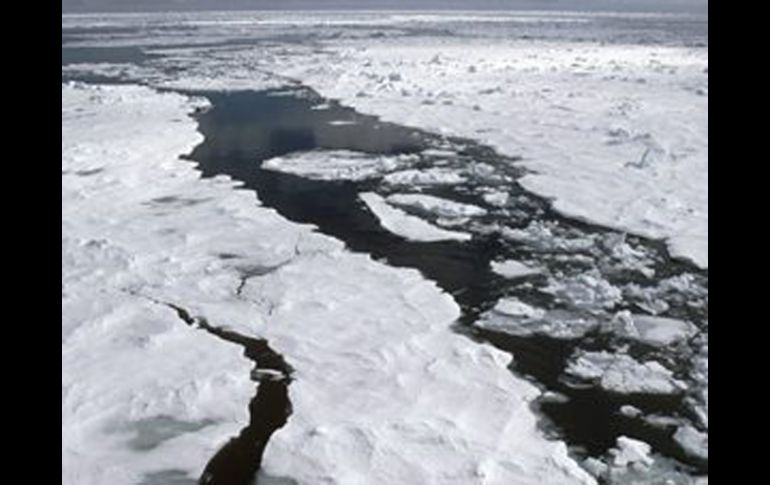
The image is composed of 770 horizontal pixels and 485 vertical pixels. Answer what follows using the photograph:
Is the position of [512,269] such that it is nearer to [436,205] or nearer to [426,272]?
[426,272]

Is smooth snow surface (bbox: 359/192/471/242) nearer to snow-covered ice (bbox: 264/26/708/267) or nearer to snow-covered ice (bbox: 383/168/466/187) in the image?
snow-covered ice (bbox: 383/168/466/187)

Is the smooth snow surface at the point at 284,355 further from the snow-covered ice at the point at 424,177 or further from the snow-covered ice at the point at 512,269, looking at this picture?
the snow-covered ice at the point at 424,177

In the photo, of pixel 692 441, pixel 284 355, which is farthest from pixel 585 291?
pixel 284 355

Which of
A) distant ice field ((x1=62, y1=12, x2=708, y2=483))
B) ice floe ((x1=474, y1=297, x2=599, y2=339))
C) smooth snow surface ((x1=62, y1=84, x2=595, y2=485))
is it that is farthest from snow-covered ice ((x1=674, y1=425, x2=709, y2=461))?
ice floe ((x1=474, y1=297, x2=599, y2=339))

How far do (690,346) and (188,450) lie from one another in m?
4.49

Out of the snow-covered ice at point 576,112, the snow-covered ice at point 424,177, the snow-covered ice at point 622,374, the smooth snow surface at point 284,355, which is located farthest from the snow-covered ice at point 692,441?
the snow-covered ice at point 424,177

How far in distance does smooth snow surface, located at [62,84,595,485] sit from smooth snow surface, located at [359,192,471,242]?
3.81 ft

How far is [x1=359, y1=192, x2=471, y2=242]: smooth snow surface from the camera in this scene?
1005 centimetres

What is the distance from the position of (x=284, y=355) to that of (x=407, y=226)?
401 centimetres

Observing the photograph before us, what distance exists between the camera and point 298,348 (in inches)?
275

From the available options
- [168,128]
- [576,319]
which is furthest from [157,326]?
[168,128]

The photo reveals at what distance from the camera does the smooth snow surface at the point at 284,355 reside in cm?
Result: 528

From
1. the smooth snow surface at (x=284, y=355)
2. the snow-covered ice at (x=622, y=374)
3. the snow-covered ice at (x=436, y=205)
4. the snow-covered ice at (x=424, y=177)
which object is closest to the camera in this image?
the smooth snow surface at (x=284, y=355)

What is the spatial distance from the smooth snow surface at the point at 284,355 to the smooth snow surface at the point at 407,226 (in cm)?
116
